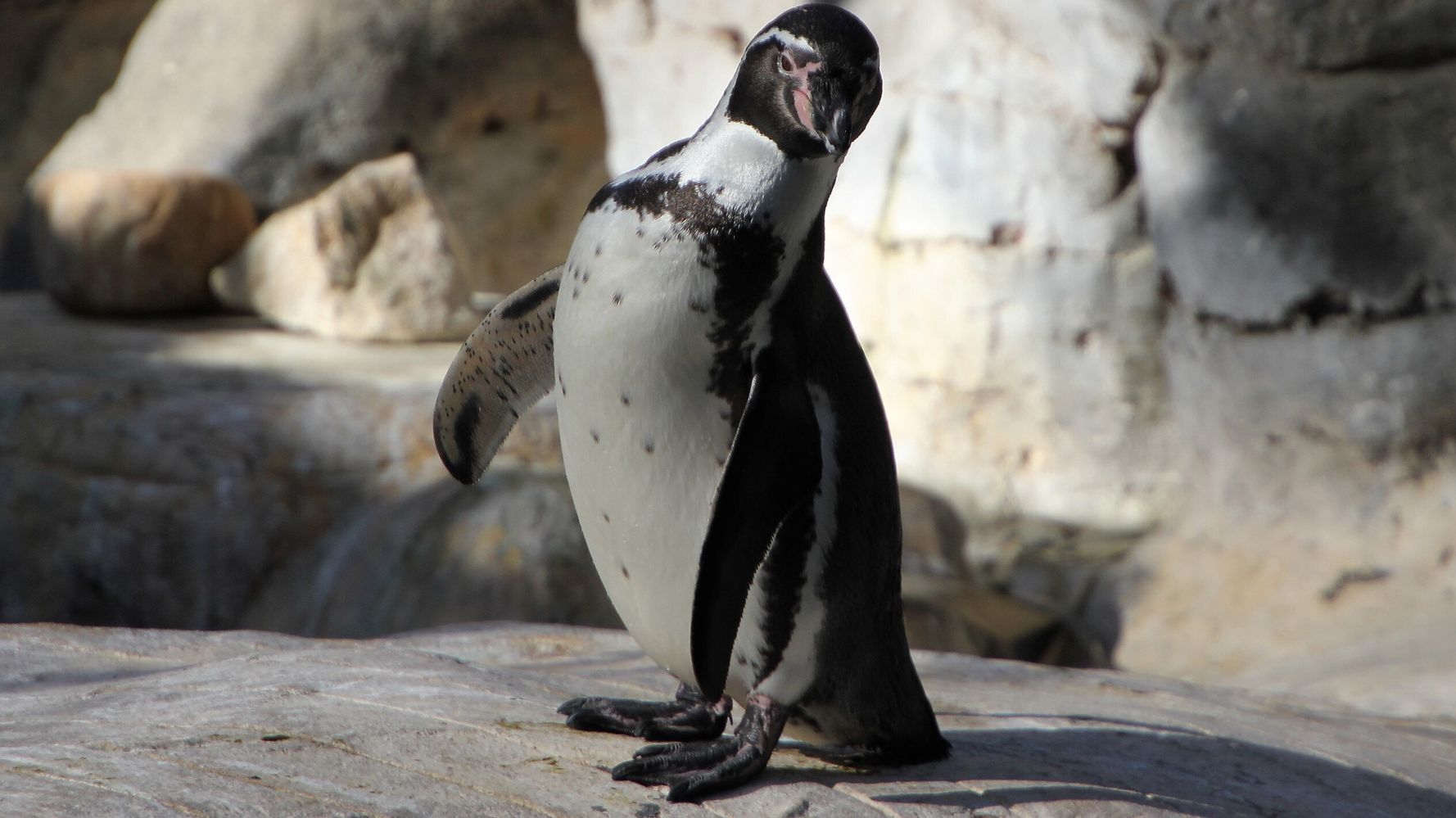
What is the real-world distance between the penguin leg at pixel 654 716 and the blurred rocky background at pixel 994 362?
159 centimetres

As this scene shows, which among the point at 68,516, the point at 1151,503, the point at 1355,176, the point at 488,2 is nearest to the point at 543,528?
the point at 68,516

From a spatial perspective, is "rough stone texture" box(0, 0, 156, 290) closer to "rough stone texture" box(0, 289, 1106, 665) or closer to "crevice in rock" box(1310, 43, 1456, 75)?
"rough stone texture" box(0, 289, 1106, 665)

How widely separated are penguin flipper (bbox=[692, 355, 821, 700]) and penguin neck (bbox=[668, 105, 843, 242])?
0.50ft

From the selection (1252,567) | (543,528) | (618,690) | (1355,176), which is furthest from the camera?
(1252,567)

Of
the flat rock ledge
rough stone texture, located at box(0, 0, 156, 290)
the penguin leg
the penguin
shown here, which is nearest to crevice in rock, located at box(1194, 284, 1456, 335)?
the flat rock ledge

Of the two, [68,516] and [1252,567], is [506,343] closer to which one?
[68,516]

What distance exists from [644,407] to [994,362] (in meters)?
3.09

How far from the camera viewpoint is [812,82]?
1.42 metres

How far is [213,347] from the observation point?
4.80m

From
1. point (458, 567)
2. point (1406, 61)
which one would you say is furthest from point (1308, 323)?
point (458, 567)

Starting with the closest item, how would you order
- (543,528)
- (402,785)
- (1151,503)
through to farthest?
(402,785)
(543,528)
(1151,503)

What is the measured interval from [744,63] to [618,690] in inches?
36.9

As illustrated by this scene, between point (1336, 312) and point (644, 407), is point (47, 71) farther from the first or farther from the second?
point (644, 407)

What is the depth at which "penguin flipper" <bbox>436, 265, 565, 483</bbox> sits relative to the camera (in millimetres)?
1788
